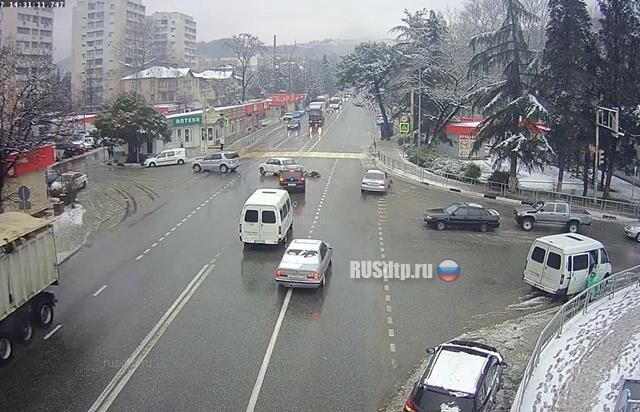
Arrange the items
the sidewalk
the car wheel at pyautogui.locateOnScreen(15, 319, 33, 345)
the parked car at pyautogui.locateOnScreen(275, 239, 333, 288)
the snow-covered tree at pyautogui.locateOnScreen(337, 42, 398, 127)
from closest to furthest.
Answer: the car wheel at pyautogui.locateOnScreen(15, 319, 33, 345), the parked car at pyautogui.locateOnScreen(275, 239, 333, 288), the sidewalk, the snow-covered tree at pyautogui.locateOnScreen(337, 42, 398, 127)

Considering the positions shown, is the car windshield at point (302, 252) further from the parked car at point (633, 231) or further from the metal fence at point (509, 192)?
the metal fence at point (509, 192)

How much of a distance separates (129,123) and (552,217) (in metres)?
34.9

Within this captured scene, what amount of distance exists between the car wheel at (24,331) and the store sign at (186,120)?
156 ft

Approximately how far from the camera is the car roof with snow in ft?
39.1

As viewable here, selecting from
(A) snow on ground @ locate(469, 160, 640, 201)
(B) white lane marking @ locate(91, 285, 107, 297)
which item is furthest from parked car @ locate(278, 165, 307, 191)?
(B) white lane marking @ locate(91, 285, 107, 297)

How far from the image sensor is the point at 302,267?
65.5 ft

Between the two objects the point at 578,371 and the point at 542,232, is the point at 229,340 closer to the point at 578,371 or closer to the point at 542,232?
the point at 578,371

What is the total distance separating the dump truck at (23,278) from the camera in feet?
48.5

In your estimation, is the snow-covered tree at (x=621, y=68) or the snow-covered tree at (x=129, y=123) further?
the snow-covered tree at (x=129, y=123)

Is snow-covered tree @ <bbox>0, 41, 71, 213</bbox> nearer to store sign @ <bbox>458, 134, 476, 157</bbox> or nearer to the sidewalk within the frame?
the sidewalk

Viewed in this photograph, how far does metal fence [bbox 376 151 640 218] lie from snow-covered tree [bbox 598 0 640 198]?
304 cm

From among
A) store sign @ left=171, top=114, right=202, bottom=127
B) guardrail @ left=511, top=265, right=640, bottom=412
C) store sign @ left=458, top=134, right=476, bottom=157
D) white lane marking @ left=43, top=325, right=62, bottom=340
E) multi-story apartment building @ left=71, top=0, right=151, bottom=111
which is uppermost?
multi-story apartment building @ left=71, top=0, right=151, bottom=111

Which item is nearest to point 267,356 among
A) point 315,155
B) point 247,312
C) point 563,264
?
point 247,312

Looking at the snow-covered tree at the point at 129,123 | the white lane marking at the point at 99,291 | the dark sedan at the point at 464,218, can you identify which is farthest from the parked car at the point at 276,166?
the white lane marking at the point at 99,291
